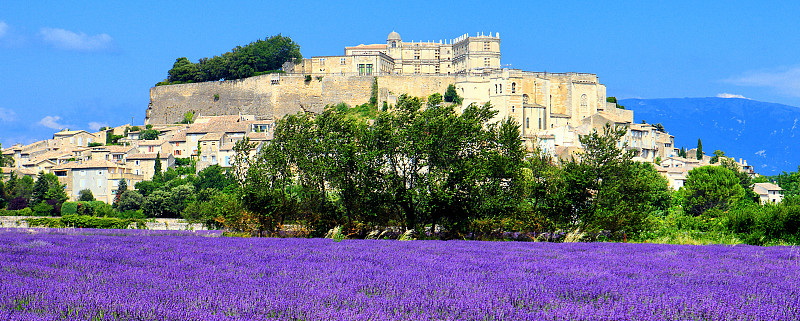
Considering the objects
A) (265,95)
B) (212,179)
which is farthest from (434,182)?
(265,95)

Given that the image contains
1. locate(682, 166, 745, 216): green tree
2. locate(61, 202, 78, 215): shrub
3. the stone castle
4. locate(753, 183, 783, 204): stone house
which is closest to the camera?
locate(682, 166, 745, 216): green tree

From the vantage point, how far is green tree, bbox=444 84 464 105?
3371 inches

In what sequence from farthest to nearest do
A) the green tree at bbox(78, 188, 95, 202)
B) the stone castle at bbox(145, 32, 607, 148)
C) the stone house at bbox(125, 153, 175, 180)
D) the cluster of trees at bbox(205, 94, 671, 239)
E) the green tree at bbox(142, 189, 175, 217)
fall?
the stone castle at bbox(145, 32, 607, 148) → the stone house at bbox(125, 153, 175, 180) → the green tree at bbox(78, 188, 95, 202) → the green tree at bbox(142, 189, 175, 217) → the cluster of trees at bbox(205, 94, 671, 239)

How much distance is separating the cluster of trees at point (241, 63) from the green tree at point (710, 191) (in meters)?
60.1

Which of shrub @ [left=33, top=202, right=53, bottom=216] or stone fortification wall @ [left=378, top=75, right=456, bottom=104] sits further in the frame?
stone fortification wall @ [left=378, top=75, right=456, bottom=104]

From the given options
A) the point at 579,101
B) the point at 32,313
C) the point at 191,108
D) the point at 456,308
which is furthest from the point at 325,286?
the point at 191,108

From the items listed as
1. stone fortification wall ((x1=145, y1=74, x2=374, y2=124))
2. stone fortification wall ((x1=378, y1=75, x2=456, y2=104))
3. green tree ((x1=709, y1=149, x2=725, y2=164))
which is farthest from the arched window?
stone fortification wall ((x1=145, y1=74, x2=374, y2=124))

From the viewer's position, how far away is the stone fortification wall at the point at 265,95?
9181 cm

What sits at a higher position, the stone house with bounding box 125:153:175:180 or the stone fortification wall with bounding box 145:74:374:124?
the stone fortification wall with bounding box 145:74:374:124

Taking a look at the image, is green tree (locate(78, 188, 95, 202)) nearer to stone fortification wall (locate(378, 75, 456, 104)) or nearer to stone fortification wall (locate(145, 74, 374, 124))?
stone fortification wall (locate(145, 74, 374, 124))

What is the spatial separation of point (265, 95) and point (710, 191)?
58.4 metres

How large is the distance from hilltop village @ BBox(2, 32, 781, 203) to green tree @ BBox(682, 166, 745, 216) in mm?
12685

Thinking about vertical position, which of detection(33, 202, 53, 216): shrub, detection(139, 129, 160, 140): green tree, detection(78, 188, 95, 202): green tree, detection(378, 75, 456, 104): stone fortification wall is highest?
detection(378, 75, 456, 104): stone fortification wall

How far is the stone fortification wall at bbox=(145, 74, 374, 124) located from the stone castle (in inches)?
5.1
